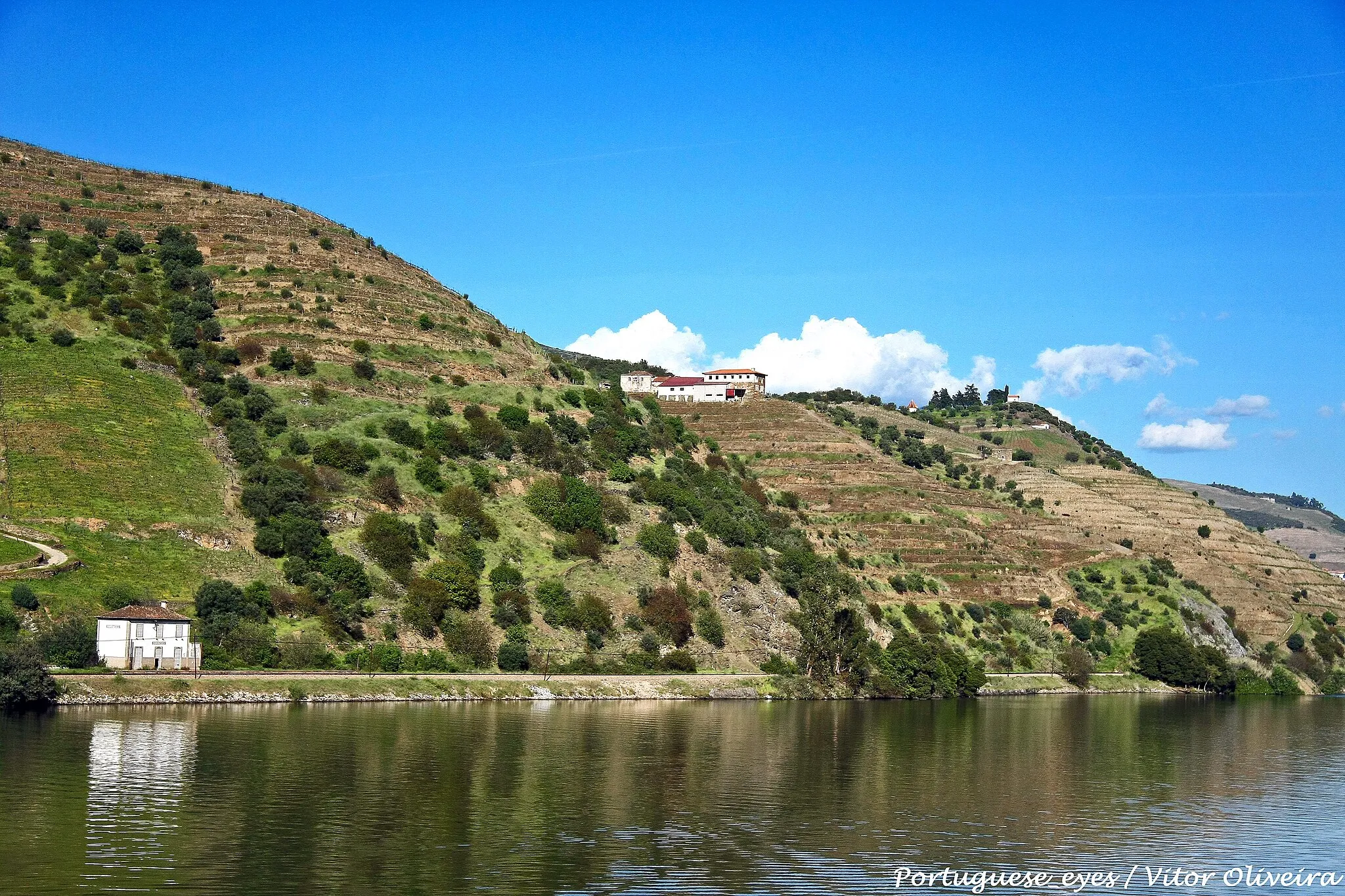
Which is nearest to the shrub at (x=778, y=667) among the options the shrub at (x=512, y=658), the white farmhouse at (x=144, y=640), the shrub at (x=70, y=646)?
the shrub at (x=512, y=658)

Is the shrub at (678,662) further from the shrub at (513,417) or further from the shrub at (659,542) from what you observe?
the shrub at (513,417)

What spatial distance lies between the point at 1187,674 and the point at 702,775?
94879 millimetres

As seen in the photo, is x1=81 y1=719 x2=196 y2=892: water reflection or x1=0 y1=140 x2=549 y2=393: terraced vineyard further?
x1=0 y1=140 x2=549 y2=393: terraced vineyard

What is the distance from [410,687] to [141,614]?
16.4 meters

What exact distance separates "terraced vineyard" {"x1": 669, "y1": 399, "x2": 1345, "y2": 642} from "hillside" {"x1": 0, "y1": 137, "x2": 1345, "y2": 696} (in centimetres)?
56

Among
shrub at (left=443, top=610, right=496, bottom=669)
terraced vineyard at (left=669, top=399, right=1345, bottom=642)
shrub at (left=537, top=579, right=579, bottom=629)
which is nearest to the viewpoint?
shrub at (left=443, top=610, right=496, bottom=669)

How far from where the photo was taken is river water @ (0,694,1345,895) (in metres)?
32.8

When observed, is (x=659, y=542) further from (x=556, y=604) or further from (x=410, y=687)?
(x=410, y=687)

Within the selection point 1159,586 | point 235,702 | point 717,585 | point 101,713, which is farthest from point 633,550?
Answer: point 1159,586

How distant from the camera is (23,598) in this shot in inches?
2694

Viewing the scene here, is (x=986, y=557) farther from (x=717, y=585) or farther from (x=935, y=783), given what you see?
(x=935, y=783)

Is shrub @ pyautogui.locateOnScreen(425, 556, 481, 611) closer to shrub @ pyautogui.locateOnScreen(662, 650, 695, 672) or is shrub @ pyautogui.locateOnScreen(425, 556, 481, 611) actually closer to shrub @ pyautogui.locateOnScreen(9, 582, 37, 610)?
shrub @ pyautogui.locateOnScreen(662, 650, 695, 672)

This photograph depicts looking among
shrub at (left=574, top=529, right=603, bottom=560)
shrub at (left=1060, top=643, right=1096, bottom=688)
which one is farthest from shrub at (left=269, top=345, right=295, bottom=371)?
shrub at (left=1060, top=643, right=1096, bottom=688)

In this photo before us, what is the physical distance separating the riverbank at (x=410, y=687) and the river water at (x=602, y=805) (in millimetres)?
1880
